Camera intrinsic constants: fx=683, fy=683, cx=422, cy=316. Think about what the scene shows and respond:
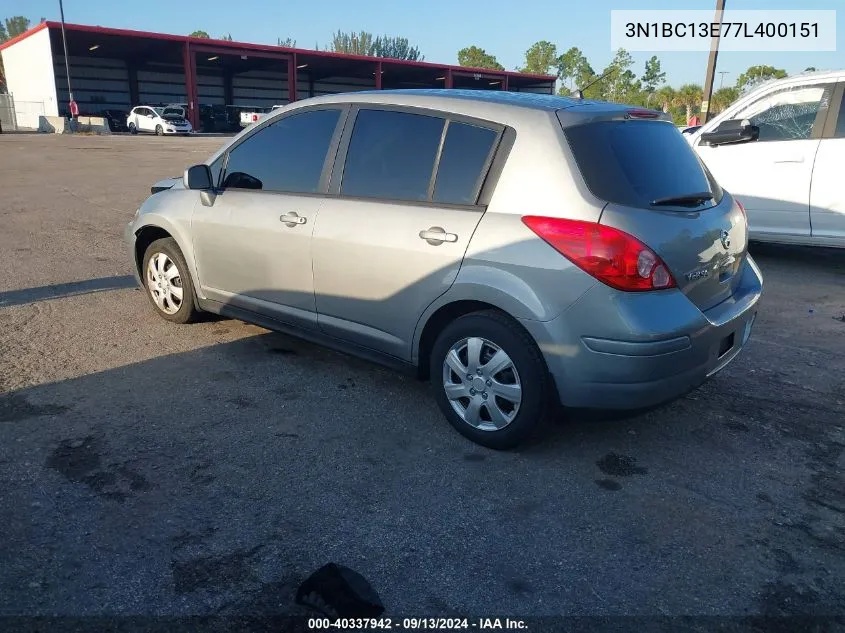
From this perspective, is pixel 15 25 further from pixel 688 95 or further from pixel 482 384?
pixel 482 384

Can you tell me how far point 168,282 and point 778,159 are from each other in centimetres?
627

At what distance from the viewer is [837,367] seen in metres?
4.65

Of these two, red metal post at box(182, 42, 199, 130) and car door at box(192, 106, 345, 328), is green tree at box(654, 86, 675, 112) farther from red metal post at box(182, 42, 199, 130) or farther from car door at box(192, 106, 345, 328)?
car door at box(192, 106, 345, 328)

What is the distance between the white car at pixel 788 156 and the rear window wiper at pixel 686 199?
13.8ft

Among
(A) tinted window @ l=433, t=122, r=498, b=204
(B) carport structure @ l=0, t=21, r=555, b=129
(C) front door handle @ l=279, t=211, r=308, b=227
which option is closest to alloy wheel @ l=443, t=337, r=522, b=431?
(A) tinted window @ l=433, t=122, r=498, b=204

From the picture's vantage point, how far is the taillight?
9.87ft

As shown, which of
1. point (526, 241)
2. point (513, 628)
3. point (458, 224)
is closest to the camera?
point (513, 628)

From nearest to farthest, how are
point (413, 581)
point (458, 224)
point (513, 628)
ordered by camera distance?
point (513, 628)
point (413, 581)
point (458, 224)

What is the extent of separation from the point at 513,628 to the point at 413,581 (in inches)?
15.7

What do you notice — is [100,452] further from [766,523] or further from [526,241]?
[766,523]

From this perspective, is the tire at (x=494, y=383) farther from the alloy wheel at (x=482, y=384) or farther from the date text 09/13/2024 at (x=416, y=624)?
the date text 09/13/2024 at (x=416, y=624)

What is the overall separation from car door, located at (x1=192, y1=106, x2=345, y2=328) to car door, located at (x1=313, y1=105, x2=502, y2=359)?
15 cm

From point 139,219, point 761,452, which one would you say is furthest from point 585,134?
point 139,219

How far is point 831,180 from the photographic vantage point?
6930mm
